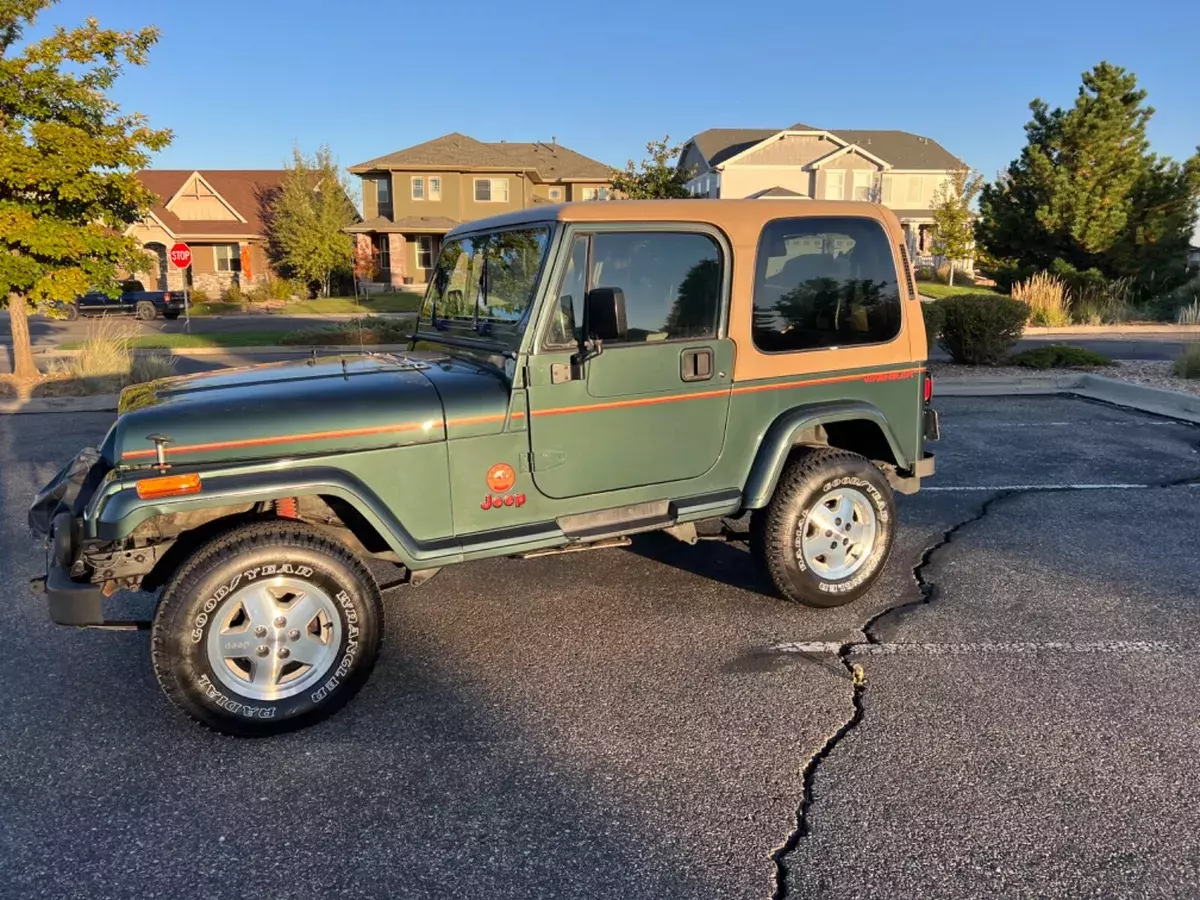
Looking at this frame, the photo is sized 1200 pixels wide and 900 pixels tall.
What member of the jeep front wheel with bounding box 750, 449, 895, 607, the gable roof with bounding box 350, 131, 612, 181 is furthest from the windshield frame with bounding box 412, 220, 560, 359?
the gable roof with bounding box 350, 131, 612, 181

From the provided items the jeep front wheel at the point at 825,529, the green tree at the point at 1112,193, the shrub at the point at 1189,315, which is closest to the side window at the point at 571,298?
the jeep front wheel at the point at 825,529

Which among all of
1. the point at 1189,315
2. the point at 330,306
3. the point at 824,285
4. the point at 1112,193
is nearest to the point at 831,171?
the point at 1112,193

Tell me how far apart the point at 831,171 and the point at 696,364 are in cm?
5002

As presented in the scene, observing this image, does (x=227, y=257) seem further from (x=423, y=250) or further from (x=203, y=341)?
(x=203, y=341)

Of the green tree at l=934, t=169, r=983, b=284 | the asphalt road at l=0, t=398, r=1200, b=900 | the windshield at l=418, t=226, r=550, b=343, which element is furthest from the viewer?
the green tree at l=934, t=169, r=983, b=284

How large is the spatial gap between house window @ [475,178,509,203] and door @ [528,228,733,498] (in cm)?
3775

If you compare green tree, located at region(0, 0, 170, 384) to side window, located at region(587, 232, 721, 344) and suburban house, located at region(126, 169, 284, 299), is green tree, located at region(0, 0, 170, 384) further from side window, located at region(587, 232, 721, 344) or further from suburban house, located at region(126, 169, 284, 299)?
suburban house, located at region(126, 169, 284, 299)

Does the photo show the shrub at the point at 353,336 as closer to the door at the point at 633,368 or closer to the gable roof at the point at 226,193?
the door at the point at 633,368

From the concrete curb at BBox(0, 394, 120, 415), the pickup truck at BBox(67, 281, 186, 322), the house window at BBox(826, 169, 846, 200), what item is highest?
the house window at BBox(826, 169, 846, 200)

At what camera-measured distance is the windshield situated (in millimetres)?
4055

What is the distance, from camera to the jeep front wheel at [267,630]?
3.36 m

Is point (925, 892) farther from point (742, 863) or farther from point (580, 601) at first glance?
point (580, 601)

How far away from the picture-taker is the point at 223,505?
11.2 feet

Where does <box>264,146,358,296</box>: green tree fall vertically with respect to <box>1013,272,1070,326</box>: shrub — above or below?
above
